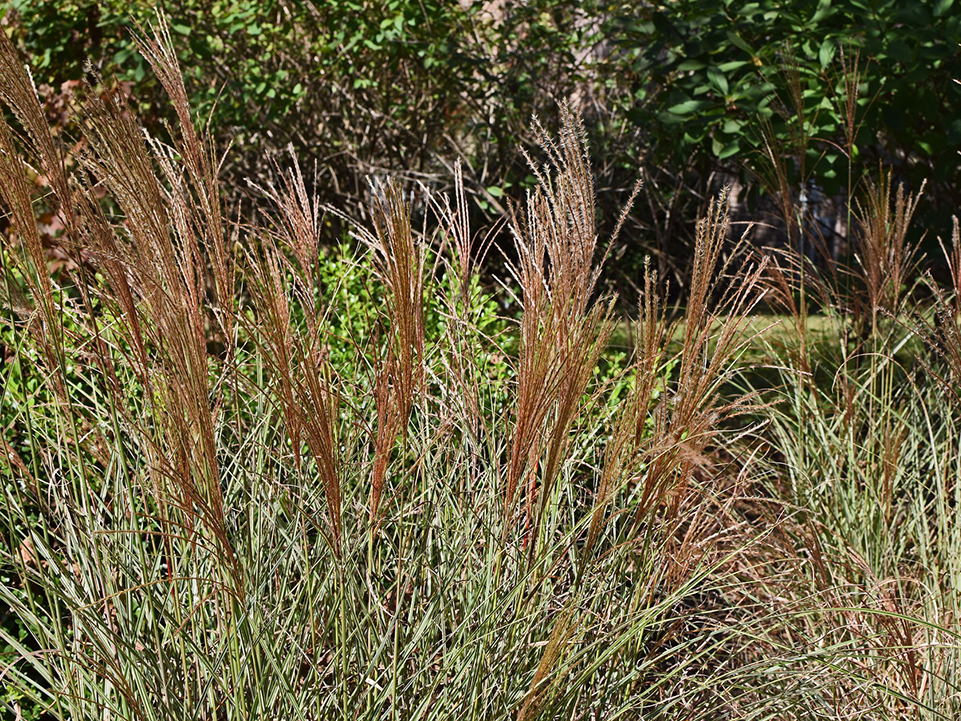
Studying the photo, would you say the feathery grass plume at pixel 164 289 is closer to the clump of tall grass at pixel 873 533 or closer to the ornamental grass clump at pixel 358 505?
the ornamental grass clump at pixel 358 505

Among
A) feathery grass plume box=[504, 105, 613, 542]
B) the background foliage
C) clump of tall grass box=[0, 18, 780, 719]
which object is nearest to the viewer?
clump of tall grass box=[0, 18, 780, 719]

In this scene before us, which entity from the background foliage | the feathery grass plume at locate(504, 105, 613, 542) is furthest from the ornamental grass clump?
the background foliage

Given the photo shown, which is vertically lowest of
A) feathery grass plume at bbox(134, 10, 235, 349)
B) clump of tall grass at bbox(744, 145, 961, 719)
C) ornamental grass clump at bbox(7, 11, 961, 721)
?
A: clump of tall grass at bbox(744, 145, 961, 719)

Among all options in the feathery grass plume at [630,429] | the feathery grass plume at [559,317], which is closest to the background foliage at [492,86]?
the feathery grass plume at [630,429]

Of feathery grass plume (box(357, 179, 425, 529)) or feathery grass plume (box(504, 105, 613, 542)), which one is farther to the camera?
feathery grass plume (box(504, 105, 613, 542))

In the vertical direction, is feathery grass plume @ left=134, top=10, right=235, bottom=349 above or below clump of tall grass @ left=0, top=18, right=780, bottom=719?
above

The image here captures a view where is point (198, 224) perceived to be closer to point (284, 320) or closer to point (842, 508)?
point (284, 320)

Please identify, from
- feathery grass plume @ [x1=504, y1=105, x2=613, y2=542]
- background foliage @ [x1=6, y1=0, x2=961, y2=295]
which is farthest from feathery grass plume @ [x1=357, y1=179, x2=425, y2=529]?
background foliage @ [x1=6, y1=0, x2=961, y2=295]

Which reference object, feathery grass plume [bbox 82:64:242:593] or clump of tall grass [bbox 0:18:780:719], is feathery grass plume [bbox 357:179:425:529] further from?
feathery grass plume [bbox 82:64:242:593]

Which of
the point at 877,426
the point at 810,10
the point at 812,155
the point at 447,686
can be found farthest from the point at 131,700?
the point at 810,10

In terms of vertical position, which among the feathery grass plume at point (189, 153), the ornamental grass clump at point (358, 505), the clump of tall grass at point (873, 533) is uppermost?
the feathery grass plume at point (189, 153)

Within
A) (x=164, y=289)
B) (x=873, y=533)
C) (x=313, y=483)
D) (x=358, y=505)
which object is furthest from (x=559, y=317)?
(x=873, y=533)

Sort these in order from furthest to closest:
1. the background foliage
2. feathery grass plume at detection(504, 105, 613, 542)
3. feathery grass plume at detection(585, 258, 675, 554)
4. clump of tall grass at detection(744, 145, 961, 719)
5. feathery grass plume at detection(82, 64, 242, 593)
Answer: the background foliage → clump of tall grass at detection(744, 145, 961, 719) → feathery grass plume at detection(585, 258, 675, 554) → feathery grass plume at detection(504, 105, 613, 542) → feathery grass plume at detection(82, 64, 242, 593)

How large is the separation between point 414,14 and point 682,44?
1755mm
